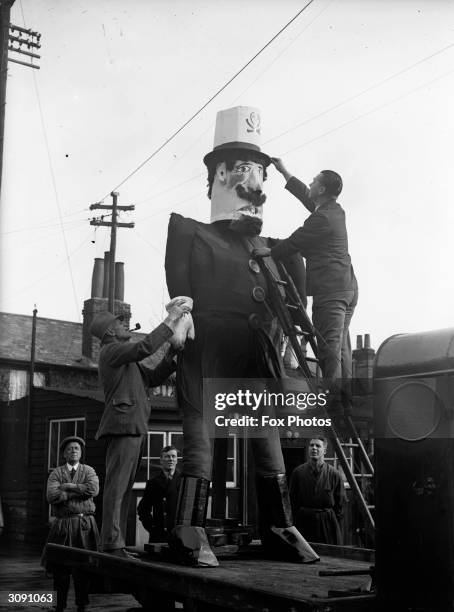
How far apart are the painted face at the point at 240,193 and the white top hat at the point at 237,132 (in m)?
0.07

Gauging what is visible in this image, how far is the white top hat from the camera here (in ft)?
13.5

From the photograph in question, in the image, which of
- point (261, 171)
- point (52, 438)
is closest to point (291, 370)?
point (261, 171)

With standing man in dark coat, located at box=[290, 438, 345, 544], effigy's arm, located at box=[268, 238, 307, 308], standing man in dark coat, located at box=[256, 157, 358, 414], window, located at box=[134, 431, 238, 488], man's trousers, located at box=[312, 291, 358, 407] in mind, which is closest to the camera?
man's trousers, located at box=[312, 291, 358, 407]

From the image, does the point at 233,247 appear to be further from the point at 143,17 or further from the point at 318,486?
the point at 318,486

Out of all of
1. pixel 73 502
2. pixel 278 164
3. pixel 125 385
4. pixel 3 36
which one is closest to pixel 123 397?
pixel 125 385

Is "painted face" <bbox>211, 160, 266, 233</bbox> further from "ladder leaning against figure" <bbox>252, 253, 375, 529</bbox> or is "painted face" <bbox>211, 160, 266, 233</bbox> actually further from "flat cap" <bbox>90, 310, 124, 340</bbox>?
"flat cap" <bbox>90, 310, 124, 340</bbox>

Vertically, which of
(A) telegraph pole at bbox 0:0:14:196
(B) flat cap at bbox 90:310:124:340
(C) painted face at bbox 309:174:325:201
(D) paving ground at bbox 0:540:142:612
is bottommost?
(D) paving ground at bbox 0:540:142:612

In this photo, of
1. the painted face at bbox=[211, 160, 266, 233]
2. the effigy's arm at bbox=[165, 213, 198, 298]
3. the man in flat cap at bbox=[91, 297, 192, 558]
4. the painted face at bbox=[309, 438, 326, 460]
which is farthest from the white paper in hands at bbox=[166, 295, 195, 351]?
the painted face at bbox=[309, 438, 326, 460]

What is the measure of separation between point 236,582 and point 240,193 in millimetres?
2104

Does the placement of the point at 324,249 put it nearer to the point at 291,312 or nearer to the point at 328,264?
the point at 328,264

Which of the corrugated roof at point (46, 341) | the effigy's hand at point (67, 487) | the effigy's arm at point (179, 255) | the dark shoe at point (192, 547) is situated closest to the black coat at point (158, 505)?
the effigy's hand at point (67, 487)

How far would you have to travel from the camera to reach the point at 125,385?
4270mm

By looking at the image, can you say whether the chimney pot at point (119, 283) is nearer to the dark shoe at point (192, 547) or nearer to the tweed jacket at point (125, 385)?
the tweed jacket at point (125, 385)

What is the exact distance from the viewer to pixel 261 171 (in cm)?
416
